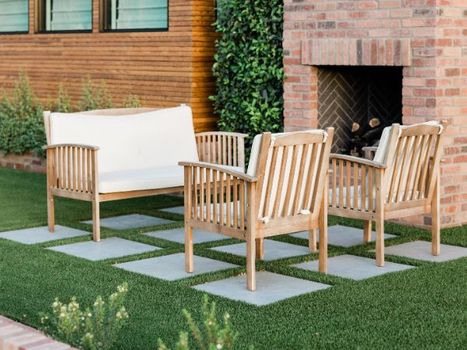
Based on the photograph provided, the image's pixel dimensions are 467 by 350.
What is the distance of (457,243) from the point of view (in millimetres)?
7520

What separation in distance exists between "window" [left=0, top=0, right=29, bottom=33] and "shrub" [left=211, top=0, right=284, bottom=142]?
12.5 ft

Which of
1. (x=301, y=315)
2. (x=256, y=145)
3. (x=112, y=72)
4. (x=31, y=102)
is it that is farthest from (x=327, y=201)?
(x=31, y=102)

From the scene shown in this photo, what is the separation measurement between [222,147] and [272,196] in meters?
3.34

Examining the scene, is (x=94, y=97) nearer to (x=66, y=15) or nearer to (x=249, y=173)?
(x=66, y=15)

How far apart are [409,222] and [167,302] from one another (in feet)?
10.4

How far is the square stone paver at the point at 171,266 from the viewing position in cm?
654

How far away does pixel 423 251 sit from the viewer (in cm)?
726

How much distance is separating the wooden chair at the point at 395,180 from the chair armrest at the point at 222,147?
1748mm

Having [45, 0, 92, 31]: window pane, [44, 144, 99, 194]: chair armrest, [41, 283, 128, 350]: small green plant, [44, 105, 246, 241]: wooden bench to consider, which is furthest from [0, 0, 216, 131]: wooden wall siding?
[41, 283, 128, 350]: small green plant

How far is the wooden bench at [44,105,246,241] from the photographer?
7.93m

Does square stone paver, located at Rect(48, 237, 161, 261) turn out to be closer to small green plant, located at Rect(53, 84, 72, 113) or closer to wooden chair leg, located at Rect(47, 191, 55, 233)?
wooden chair leg, located at Rect(47, 191, 55, 233)

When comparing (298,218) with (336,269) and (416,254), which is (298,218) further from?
(416,254)

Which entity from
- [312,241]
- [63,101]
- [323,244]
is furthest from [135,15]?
[323,244]

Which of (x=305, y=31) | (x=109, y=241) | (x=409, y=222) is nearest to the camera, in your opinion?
(x=109, y=241)
